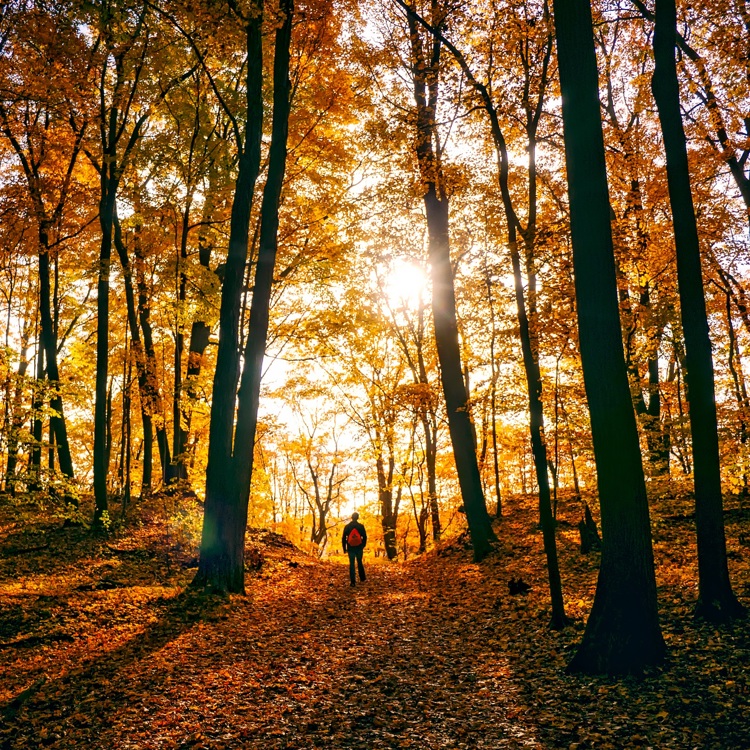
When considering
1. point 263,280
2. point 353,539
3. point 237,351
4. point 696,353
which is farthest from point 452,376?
point 696,353

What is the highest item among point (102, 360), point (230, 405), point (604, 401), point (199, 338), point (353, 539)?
point (199, 338)

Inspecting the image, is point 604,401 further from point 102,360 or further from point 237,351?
point 102,360

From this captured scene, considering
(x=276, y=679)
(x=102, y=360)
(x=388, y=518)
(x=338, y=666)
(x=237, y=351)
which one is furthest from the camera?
(x=388, y=518)

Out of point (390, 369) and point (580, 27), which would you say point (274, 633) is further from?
point (390, 369)

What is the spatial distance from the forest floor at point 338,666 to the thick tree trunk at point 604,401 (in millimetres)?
411

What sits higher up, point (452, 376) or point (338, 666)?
point (452, 376)

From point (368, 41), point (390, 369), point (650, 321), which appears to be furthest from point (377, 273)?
point (650, 321)

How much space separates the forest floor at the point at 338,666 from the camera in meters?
4.59

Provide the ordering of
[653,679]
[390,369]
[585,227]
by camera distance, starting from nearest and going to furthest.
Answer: [653,679]
[585,227]
[390,369]

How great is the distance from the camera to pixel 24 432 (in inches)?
287

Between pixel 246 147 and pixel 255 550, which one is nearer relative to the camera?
pixel 246 147

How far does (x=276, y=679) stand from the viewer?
243 inches

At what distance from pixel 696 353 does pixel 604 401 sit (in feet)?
7.15

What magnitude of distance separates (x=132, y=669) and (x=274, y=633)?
8.12ft
